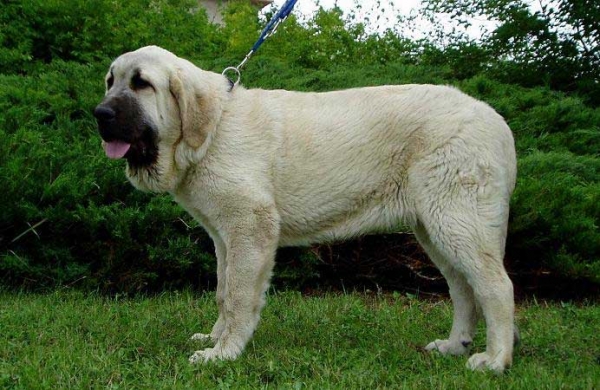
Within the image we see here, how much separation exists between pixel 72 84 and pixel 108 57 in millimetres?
1561

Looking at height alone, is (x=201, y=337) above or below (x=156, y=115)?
below

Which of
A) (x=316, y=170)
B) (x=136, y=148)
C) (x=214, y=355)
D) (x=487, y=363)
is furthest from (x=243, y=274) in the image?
(x=487, y=363)

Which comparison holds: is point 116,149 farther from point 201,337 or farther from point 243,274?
point 201,337

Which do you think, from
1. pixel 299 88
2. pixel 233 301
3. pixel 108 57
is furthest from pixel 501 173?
pixel 108 57

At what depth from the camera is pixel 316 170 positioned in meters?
4.50

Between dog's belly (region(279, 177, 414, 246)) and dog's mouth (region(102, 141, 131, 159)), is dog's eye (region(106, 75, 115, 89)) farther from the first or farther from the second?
dog's belly (region(279, 177, 414, 246))

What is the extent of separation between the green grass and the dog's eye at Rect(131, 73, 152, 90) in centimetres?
154

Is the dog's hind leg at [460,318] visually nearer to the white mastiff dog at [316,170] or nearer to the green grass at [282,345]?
the white mastiff dog at [316,170]

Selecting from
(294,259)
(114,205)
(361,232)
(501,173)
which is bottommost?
(294,259)

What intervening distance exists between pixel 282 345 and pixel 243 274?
59 centimetres

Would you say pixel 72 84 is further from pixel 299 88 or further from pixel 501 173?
pixel 501 173

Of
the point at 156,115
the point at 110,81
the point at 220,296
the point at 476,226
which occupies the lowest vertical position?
the point at 220,296

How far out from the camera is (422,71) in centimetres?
980

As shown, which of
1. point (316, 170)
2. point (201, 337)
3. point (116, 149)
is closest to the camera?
point (116, 149)
